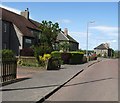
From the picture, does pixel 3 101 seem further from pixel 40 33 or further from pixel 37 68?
pixel 40 33

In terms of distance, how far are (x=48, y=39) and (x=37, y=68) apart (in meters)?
29.0

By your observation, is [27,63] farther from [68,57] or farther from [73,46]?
[73,46]

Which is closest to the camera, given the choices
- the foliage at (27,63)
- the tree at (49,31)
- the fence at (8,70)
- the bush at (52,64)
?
the fence at (8,70)

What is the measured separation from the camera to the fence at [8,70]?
13.6 meters

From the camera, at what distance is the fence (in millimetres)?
13625

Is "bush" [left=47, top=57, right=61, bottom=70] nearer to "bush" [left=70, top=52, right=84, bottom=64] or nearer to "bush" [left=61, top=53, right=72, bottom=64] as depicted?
"bush" [left=61, top=53, right=72, bottom=64]

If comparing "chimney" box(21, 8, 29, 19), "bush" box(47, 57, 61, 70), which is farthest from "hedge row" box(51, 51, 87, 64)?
"chimney" box(21, 8, 29, 19)

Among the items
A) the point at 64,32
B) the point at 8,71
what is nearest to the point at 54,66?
the point at 8,71

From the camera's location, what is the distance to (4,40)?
147ft

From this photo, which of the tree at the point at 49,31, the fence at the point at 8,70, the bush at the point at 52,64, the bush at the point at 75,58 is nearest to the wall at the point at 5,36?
the tree at the point at 49,31

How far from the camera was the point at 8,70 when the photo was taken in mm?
14414

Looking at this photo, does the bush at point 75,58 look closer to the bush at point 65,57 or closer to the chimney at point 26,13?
the bush at point 65,57

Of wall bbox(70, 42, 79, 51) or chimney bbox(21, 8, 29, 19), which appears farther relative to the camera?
wall bbox(70, 42, 79, 51)

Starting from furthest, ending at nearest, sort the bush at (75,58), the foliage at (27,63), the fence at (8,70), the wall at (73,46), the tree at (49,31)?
the wall at (73,46) < the tree at (49,31) < the bush at (75,58) < the foliage at (27,63) < the fence at (8,70)
